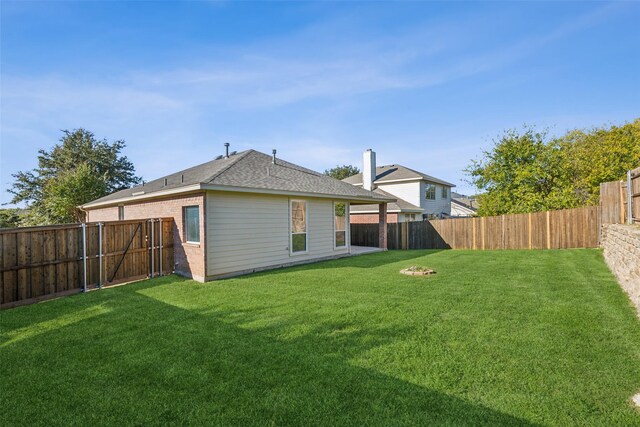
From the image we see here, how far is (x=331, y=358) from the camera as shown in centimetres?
365

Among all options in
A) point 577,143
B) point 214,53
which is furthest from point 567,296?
point 577,143

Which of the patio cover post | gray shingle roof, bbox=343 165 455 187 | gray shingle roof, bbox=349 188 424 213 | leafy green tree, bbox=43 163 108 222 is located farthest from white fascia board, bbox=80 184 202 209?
gray shingle roof, bbox=343 165 455 187

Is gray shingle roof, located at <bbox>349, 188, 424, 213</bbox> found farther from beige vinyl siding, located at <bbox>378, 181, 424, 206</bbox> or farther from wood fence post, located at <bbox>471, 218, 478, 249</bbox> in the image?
wood fence post, located at <bbox>471, 218, 478, 249</bbox>

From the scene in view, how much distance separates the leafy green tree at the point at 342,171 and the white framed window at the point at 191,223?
38543mm

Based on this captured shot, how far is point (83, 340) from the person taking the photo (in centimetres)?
450

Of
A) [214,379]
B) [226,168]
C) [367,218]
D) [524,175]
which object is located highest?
[524,175]

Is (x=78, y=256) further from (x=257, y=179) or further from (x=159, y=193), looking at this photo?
(x=257, y=179)

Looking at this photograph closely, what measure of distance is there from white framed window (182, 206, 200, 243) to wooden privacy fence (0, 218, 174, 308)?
0.68m

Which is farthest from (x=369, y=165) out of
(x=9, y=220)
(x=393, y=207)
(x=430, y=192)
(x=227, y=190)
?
(x=9, y=220)

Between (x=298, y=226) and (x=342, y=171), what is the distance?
3667 cm

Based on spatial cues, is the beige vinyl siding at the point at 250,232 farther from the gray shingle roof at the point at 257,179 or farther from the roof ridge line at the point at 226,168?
the roof ridge line at the point at 226,168

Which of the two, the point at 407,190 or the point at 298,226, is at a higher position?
the point at 407,190

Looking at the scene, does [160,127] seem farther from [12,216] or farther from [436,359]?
[12,216]

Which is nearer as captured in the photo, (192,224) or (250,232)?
(192,224)
